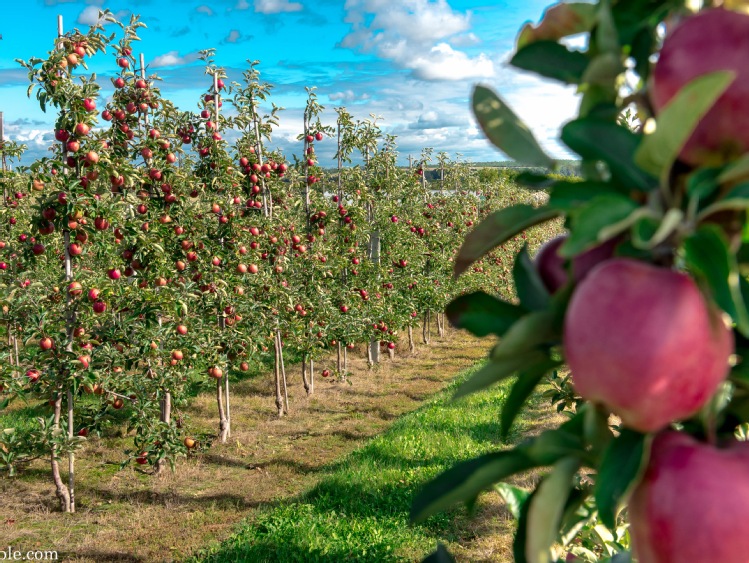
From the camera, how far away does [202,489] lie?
628 centimetres

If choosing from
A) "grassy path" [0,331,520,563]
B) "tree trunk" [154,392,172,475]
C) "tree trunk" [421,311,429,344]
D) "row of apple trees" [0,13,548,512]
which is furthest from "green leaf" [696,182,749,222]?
"tree trunk" [421,311,429,344]

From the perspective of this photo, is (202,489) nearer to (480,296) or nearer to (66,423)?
(66,423)

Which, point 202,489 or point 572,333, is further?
point 202,489

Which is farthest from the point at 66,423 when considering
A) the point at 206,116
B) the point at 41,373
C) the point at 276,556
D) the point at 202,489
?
the point at 206,116

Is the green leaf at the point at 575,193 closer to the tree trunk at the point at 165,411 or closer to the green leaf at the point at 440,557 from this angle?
the green leaf at the point at 440,557

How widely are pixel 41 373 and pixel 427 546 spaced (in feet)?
11.9

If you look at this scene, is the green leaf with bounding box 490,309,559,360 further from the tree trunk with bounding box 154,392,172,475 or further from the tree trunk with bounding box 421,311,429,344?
the tree trunk with bounding box 421,311,429,344

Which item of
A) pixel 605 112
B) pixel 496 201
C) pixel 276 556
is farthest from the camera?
pixel 496 201

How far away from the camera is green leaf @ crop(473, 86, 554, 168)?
2.09ft

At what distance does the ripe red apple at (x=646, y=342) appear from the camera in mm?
452

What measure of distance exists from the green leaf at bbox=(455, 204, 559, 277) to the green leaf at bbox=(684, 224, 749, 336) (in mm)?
146

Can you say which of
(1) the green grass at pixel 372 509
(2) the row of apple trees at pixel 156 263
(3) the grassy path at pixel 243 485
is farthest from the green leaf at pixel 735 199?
(2) the row of apple trees at pixel 156 263

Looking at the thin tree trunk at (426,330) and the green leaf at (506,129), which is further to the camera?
the thin tree trunk at (426,330)

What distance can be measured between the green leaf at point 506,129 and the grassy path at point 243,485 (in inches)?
166
